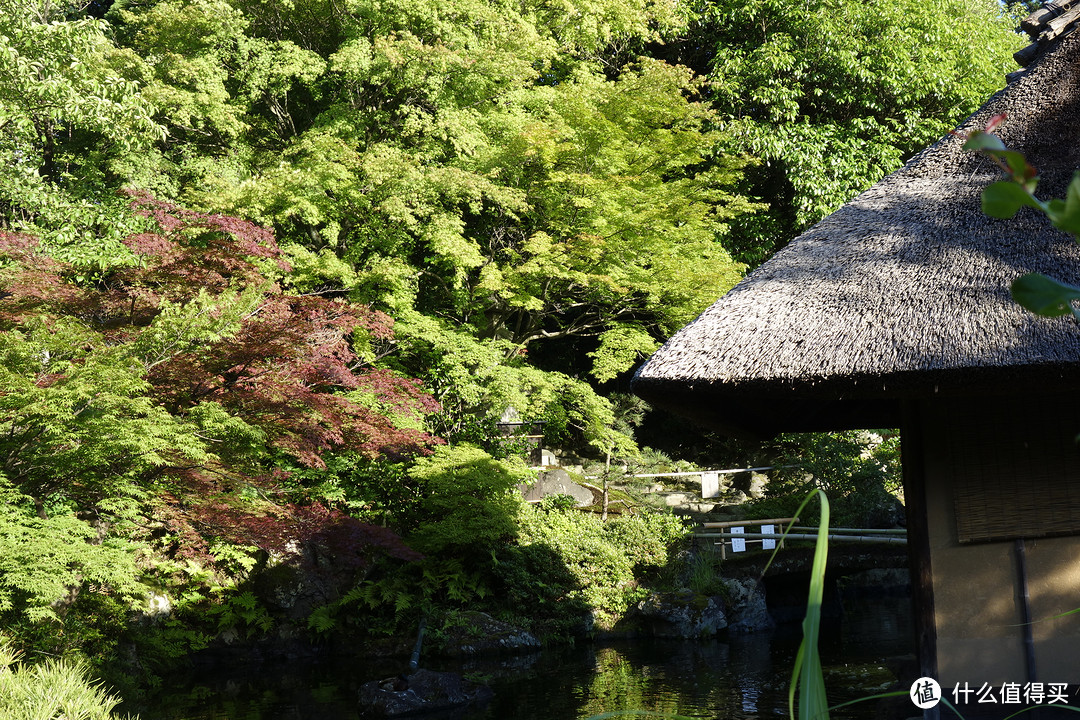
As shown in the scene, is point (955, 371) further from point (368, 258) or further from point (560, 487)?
point (560, 487)

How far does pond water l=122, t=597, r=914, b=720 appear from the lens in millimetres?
6844

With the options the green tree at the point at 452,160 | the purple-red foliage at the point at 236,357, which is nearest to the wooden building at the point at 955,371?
the purple-red foliage at the point at 236,357

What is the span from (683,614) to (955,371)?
24.2 ft

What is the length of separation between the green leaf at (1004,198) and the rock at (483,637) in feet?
31.3

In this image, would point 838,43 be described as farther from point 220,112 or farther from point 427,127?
point 220,112

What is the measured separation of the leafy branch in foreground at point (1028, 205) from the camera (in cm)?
61

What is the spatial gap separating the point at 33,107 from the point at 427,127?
4.28 m

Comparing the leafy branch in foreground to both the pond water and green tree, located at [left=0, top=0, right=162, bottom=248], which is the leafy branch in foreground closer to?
the pond water

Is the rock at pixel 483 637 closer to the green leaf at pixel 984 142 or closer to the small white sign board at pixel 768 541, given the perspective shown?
the small white sign board at pixel 768 541

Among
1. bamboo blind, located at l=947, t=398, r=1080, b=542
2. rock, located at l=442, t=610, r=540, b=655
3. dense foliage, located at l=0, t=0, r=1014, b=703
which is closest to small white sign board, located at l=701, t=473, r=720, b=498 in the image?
dense foliage, located at l=0, t=0, r=1014, b=703

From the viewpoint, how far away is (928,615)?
4.17 m

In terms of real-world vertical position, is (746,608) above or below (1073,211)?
above


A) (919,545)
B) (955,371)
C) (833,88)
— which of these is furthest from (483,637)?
(833,88)

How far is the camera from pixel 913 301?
3707 millimetres
